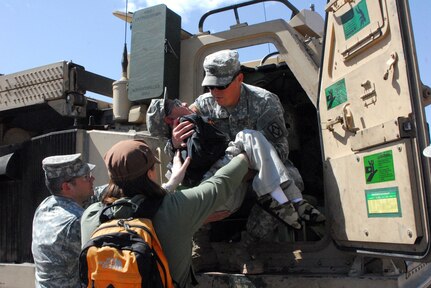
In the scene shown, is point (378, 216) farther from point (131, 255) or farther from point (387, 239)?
point (131, 255)

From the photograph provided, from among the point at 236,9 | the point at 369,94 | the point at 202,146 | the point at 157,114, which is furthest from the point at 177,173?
the point at 236,9

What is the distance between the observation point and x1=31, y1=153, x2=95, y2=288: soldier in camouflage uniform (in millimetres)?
2199

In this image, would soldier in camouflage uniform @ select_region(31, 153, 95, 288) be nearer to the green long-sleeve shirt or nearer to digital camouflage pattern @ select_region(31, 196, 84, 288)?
digital camouflage pattern @ select_region(31, 196, 84, 288)

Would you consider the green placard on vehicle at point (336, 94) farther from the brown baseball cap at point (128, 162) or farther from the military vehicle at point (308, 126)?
the brown baseball cap at point (128, 162)

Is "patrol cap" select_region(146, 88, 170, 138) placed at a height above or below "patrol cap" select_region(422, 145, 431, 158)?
above

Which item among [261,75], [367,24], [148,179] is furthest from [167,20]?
[148,179]

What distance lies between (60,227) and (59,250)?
0.10 m

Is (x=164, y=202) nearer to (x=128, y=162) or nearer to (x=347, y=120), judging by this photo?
(x=128, y=162)

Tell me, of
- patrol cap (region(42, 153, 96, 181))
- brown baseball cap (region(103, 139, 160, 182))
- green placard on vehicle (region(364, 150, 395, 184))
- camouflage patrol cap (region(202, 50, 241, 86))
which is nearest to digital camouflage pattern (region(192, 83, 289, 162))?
camouflage patrol cap (region(202, 50, 241, 86))

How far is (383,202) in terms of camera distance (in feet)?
6.93

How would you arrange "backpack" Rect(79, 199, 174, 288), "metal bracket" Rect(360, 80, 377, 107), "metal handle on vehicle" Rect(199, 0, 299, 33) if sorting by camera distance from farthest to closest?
"metal handle on vehicle" Rect(199, 0, 299, 33) < "metal bracket" Rect(360, 80, 377, 107) < "backpack" Rect(79, 199, 174, 288)

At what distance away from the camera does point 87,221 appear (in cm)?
193

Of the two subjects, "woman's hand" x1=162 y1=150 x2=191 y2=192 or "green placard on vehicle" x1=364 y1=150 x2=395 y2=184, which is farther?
"woman's hand" x1=162 y1=150 x2=191 y2=192

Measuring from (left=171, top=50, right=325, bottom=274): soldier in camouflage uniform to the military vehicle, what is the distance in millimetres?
142
